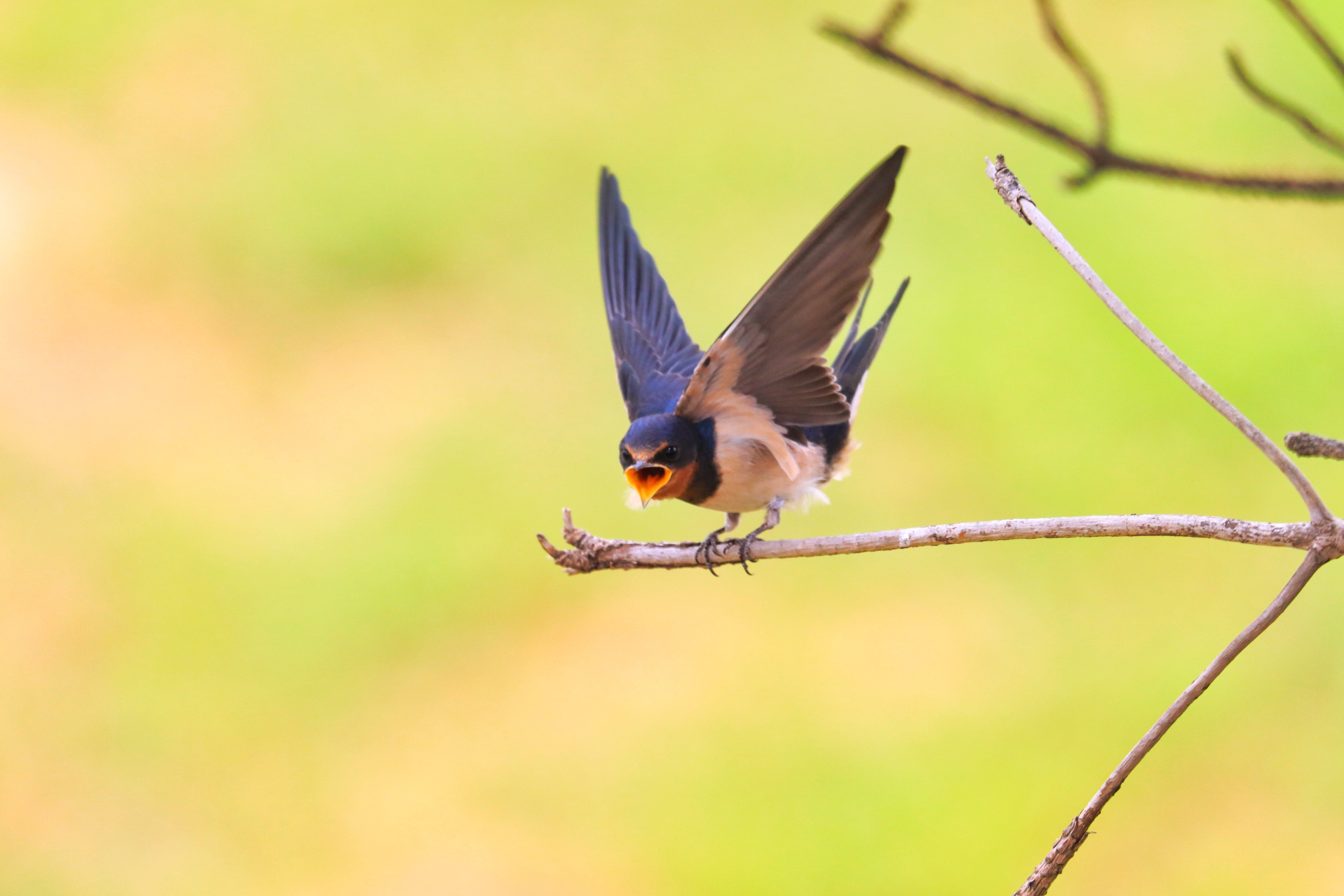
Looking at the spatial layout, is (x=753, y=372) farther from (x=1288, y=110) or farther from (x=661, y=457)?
(x=1288, y=110)

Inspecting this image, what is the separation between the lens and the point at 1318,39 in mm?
1568

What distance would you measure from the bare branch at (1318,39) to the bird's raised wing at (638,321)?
1.70m

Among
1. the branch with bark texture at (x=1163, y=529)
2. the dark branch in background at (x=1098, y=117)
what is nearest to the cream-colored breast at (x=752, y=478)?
the branch with bark texture at (x=1163, y=529)

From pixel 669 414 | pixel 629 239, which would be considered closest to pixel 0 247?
pixel 629 239

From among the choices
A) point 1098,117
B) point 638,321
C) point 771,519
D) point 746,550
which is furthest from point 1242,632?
point 638,321

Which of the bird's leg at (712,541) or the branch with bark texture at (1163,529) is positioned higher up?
the bird's leg at (712,541)

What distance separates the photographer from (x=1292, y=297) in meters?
7.69

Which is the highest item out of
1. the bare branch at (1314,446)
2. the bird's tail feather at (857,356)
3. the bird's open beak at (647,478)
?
the bird's tail feather at (857,356)

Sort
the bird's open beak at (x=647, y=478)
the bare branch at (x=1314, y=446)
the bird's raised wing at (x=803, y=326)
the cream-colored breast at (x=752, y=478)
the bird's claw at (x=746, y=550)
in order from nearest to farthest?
the bare branch at (x=1314, y=446) → the bird's raised wing at (x=803, y=326) → the bird's claw at (x=746, y=550) → the bird's open beak at (x=647, y=478) → the cream-colored breast at (x=752, y=478)

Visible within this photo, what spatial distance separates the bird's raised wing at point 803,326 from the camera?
1845 millimetres

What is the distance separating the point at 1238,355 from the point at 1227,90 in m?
2.79

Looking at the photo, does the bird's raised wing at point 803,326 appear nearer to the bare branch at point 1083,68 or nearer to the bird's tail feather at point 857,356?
the bare branch at point 1083,68

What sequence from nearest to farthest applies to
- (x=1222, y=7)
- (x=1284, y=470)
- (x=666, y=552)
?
(x=1284, y=470), (x=666, y=552), (x=1222, y=7)

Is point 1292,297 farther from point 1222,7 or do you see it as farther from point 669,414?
point 669,414
